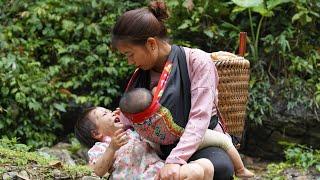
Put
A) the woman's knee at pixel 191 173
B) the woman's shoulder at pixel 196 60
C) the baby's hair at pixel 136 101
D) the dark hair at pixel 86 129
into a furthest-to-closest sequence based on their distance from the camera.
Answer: the dark hair at pixel 86 129
the woman's shoulder at pixel 196 60
the baby's hair at pixel 136 101
the woman's knee at pixel 191 173

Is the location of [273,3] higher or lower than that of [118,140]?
lower

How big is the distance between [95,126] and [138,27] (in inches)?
32.4

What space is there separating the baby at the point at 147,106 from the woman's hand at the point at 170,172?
0.25 metres

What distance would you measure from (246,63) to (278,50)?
370 cm

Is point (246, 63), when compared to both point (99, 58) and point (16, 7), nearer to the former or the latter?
point (99, 58)

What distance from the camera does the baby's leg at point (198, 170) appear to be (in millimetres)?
2637

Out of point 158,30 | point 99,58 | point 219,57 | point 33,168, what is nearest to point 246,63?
point 219,57

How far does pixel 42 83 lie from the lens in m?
6.63

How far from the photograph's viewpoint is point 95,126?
337 cm

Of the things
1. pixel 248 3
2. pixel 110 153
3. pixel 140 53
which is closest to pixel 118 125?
pixel 110 153

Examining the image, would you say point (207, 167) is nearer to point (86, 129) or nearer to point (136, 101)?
point (136, 101)

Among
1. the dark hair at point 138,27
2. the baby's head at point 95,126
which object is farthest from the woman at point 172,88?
the baby's head at point 95,126

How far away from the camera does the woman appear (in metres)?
2.76

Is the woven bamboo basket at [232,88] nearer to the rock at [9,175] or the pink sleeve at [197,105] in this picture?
the pink sleeve at [197,105]
